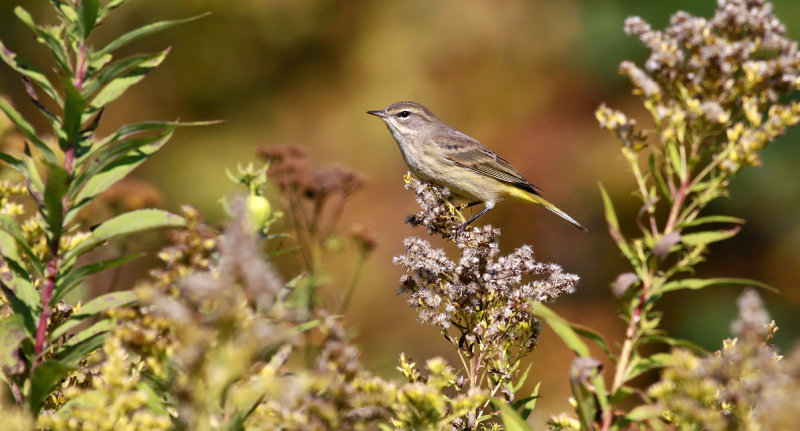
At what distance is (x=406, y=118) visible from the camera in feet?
17.4

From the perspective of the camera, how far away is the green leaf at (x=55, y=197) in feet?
4.70

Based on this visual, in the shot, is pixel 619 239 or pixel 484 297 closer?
pixel 619 239

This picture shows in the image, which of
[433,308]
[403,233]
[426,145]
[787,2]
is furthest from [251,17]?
[433,308]

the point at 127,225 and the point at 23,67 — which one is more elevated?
the point at 23,67

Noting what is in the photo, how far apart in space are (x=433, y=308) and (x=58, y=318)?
0.88m

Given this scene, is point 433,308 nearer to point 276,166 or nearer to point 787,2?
point 276,166

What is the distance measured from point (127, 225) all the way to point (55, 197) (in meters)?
0.14

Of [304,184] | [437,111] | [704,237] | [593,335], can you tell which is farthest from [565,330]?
[437,111]

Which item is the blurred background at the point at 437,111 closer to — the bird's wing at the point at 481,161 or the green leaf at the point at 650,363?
the bird's wing at the point at 481,161

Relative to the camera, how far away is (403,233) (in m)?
8.36

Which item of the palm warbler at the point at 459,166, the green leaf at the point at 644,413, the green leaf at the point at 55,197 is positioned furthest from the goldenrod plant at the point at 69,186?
the palm warbler at the point at 459,166

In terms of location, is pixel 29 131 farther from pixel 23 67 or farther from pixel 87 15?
pixel 87 15

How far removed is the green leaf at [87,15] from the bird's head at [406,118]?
3.68 meters

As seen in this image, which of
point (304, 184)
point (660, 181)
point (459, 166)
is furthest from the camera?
point (459, 166)
